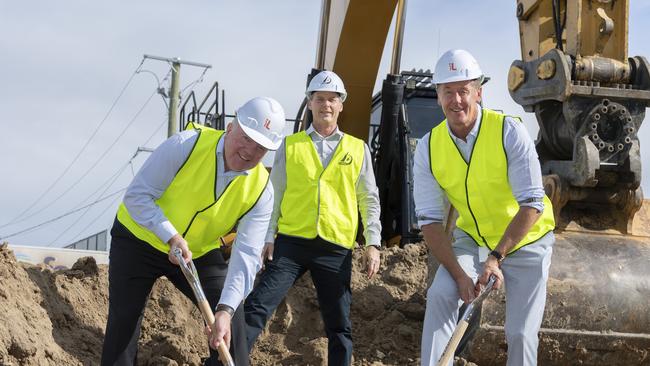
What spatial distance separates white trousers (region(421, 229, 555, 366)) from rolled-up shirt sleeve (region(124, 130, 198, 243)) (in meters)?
1.33

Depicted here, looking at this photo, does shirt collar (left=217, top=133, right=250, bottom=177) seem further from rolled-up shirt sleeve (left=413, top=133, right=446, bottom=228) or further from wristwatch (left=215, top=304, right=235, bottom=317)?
rolled-up shirt sleeve (left=413, top=133, right=446, bottom=228)

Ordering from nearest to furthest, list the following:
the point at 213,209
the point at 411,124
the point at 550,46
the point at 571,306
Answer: the point at 213,209 → the point at 571,306 → the point at 550,46 → the point at 411,124

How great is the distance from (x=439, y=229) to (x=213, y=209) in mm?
1145

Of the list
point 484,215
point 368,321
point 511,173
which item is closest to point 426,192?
point 484,215

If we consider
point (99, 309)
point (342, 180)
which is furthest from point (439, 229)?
point (99, 309)

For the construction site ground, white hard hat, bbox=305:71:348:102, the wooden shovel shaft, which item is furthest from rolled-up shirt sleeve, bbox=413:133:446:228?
the construction site ground

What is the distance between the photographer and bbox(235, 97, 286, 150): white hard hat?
4.30 meters

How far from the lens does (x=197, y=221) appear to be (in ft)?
15.4

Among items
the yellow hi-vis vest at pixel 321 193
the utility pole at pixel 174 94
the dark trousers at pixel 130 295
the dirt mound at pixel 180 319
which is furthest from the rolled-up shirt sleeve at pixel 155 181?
the utility pole at pixel 174 94

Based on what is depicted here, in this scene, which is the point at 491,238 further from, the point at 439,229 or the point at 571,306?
the point at 571,306

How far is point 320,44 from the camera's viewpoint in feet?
33.2

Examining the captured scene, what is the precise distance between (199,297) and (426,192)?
4.27ft

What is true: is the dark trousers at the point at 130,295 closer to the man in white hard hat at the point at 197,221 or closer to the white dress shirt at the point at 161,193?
the man in white hard hat at the point at 197,221

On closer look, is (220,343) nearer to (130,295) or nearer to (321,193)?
(130,295)
